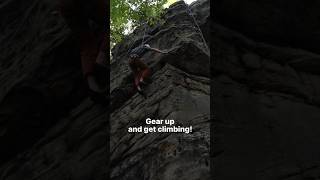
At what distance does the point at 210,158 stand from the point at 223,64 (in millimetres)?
2134

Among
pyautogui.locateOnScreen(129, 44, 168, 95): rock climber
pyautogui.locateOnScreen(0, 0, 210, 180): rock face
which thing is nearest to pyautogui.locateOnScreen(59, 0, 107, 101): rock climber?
pyautogui.locateOnScreen(0, 0, 210, 180): rock face

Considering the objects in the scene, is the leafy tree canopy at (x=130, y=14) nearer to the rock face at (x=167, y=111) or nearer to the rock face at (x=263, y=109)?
the rock face at (x=167, y=111)

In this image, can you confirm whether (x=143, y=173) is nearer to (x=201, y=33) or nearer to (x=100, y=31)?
(x=100, y=31)

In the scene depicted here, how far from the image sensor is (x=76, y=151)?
1030cm

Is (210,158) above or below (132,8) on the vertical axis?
below

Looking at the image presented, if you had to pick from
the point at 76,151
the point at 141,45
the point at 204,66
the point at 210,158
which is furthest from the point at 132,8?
the point at 210,158

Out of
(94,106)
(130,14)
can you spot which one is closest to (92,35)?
(94,106)

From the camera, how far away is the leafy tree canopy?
11336mm

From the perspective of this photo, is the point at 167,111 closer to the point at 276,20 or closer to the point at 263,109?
the point at 263,109

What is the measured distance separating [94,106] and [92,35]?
4.56ft

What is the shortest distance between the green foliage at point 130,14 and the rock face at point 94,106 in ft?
0.82

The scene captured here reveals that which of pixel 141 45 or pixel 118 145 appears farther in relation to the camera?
pixel 141 45

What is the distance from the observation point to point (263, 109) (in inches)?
397

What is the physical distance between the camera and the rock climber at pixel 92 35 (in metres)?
9.94
